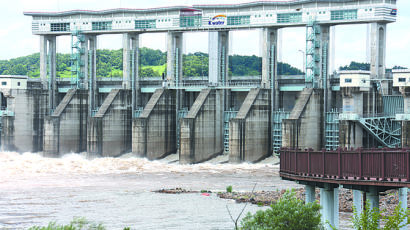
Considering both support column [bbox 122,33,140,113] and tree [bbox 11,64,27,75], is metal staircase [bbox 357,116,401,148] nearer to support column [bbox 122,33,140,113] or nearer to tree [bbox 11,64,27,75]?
support column [bbox 122,33,140,113]

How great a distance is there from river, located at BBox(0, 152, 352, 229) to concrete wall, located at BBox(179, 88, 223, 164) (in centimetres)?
141

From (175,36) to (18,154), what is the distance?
2049cm

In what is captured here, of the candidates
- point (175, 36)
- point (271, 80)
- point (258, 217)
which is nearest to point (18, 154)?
point (175, 36)

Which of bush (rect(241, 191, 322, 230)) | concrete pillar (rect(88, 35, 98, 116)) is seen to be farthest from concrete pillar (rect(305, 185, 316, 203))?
concrete pillar (rect(88, 35, 98, 116))

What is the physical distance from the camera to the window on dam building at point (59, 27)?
3268 inches

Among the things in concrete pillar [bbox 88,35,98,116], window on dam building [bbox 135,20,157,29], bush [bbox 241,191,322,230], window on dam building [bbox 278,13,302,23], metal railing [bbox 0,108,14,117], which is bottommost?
bush [bbox 241,191,322,230]

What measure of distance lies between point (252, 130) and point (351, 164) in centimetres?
4257

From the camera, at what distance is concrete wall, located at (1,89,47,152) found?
80938 millimetres

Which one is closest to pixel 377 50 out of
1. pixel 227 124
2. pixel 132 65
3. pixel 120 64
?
pixel 227 124

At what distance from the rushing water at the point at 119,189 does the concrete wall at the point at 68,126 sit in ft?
4.54

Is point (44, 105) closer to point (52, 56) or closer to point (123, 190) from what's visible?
point (52, 56)

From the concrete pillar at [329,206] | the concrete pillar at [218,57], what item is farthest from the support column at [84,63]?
the concrete pillar at [329,206]

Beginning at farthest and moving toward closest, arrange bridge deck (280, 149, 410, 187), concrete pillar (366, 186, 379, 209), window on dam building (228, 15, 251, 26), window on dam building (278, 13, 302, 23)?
window on dam building (228, 15, 251, 26)
window on dam building (278, 13, 302, 23)
concrete pillar (366, 186, 379, 209)
bridge deck (280, 149, 410, 187)

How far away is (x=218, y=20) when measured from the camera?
7206cm
